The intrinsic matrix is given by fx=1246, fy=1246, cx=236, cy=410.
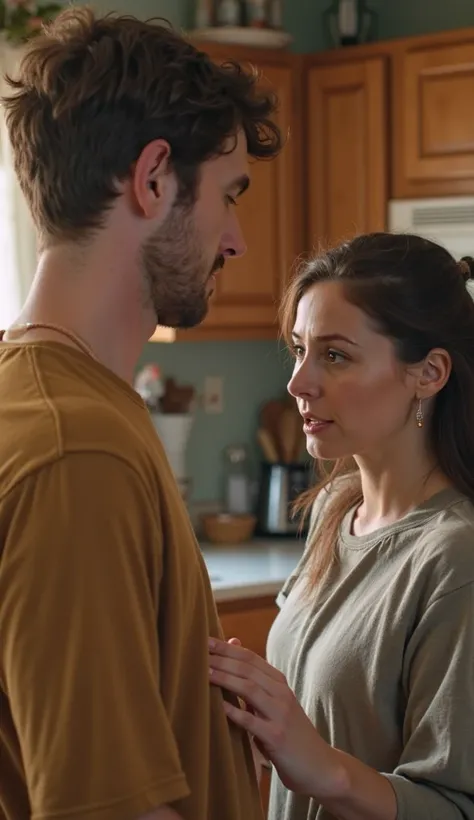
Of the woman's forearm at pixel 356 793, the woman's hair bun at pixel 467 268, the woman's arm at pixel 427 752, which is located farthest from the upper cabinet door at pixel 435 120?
the woman's forearm at pixel 356 793

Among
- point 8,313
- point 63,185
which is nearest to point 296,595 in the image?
point 63,185

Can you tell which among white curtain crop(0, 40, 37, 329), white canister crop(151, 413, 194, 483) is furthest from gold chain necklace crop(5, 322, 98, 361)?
white canister crop(151, 413, 194, 483)

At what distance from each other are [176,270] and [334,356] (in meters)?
0.59

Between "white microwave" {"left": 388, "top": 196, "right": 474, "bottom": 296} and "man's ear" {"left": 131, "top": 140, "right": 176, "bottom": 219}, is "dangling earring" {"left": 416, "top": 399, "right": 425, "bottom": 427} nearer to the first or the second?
"man's ear" {"left": 131, "top": 140, "right": 176, "bottom": 219}

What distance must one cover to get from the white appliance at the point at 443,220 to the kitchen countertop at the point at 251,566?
94 cm

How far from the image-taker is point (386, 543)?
1.63 m

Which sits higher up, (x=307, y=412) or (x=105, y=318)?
(x=105, y=318)

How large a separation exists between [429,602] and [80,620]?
65 centimetres

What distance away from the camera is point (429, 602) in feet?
4.86

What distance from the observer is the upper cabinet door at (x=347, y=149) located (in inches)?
134

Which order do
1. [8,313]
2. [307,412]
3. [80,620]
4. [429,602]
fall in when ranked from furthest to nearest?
[8,313] → [307,412] → [429,602] → [80,620]

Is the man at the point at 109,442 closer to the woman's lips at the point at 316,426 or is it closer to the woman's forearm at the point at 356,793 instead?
the woman's forearm at the point at 356,793

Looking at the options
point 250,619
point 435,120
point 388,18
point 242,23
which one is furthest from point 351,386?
point 388,18

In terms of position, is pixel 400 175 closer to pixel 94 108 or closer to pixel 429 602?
pixel 429 602
